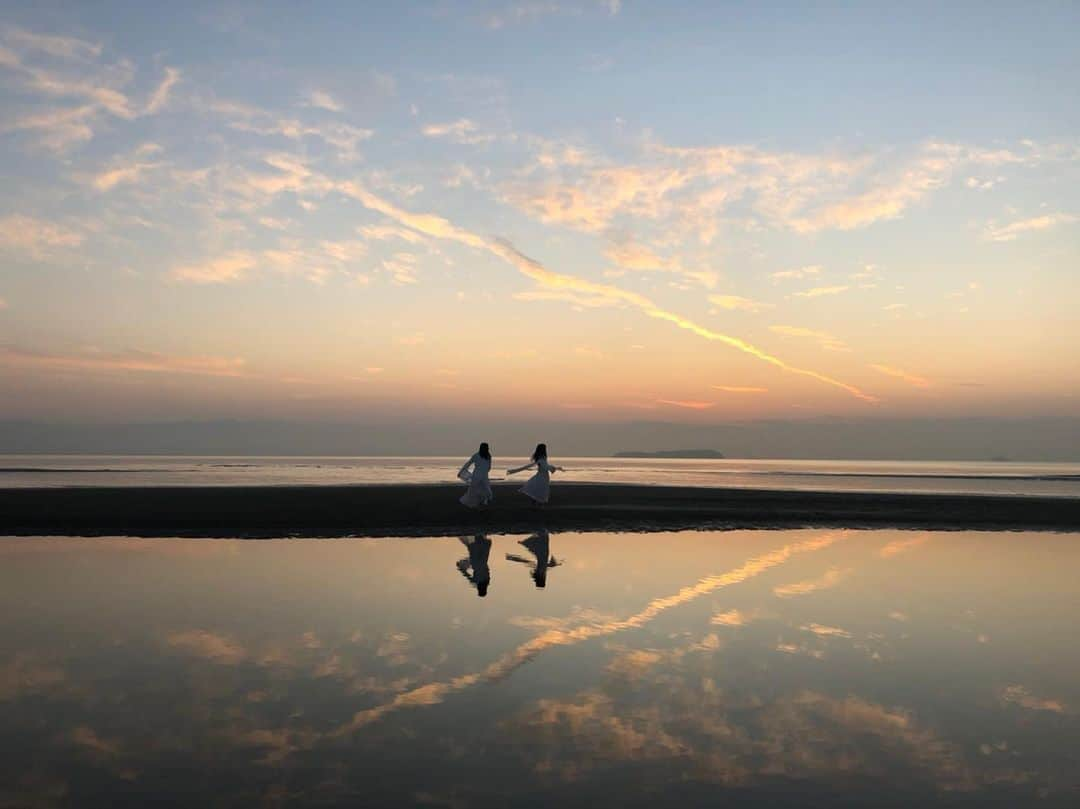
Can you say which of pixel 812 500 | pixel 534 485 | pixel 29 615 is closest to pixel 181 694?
pixel 29 615

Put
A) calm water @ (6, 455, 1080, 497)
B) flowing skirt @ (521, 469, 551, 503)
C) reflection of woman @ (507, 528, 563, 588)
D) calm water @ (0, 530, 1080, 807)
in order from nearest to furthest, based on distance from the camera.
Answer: calm water @ (0, 530, 1080, 807) → reflection of woman @ (507, 528, 563, 588) → flowing skirt @ (521, 469, 551, 503) → calm water @ (6, 455, 1080, 497)

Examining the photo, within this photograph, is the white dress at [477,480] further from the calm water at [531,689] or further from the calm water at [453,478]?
the calm water at [453,478]

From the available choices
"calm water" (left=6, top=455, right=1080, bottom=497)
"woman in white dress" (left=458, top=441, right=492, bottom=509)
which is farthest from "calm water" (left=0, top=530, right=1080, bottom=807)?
"calm water" (left=6, top=455, right=1080, bottom=497)

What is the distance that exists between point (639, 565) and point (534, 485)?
1497cm

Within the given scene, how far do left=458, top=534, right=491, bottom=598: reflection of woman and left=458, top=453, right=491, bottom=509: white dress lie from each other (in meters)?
5.43

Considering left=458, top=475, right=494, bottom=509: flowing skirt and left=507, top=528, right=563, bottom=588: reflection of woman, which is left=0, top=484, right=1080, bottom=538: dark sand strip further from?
left=507, top=528, right=563, bottom=588: reflection of woman

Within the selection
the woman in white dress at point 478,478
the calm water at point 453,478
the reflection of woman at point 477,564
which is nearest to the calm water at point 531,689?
the reflection of woman at point 477,564

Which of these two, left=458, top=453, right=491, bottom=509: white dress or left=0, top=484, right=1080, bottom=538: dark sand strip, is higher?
left=458, top=453, right=491, bottom=509: white dress

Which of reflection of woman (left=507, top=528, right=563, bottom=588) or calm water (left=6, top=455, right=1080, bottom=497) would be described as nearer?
reflection of woman (left=507, top=528, right=563, bottom=588)

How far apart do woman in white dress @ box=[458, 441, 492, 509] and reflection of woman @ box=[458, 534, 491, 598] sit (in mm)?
5377

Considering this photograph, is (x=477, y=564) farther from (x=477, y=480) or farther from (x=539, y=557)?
(x=477, y=480)

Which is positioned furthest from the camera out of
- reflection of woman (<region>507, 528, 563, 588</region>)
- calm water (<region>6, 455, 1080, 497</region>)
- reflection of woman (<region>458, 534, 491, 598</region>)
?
calm water (<region>6, 455, 1080, 497</region>)

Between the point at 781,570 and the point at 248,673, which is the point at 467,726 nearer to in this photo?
the point at 248,673

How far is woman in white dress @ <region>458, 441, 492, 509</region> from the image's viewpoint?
103 feet
